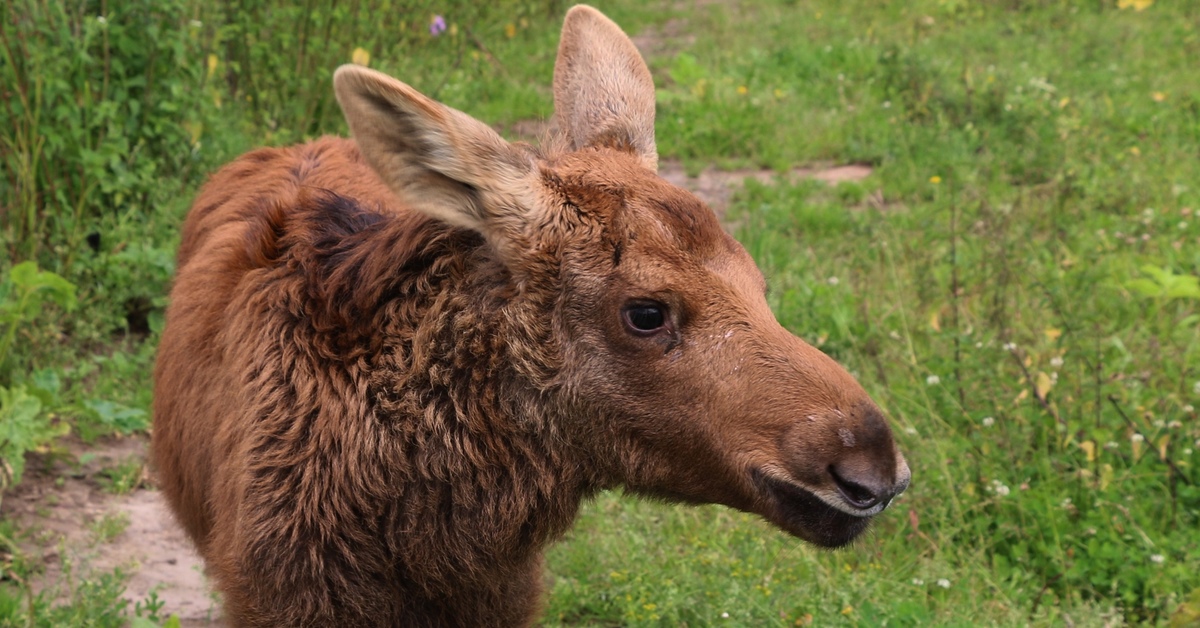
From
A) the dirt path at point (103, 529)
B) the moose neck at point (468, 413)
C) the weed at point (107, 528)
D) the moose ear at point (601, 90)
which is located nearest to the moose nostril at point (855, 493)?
the moose neck at point (468, 413)

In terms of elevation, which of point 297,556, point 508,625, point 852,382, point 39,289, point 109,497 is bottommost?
point 109,497

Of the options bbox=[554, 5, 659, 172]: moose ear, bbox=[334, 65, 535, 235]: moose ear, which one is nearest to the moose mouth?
bbox=[334, 65, 535, 235]: moose ear

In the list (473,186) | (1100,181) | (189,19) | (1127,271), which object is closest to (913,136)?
(1100,181)

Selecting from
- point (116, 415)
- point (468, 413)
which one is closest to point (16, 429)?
point (116, 415)

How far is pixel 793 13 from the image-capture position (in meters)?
13.8

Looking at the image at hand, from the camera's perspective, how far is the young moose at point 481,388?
10.2ft

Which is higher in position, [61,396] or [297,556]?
[297,556]

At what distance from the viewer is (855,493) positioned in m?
2.94

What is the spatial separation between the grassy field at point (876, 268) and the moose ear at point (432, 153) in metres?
1.12

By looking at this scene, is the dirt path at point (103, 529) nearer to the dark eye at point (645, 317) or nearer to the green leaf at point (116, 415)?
the green leaf at point (116, 415)

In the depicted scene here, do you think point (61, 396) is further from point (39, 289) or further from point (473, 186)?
point (473, 186)

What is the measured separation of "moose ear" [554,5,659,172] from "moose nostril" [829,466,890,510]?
1.25 metres

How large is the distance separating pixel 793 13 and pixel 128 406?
32.4ft

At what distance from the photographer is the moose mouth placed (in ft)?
9.91
